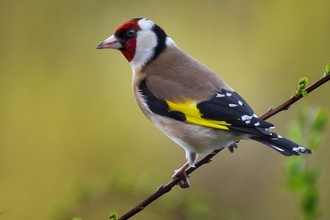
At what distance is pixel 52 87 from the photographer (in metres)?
4.80

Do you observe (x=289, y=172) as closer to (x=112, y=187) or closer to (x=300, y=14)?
(x=112, y=187)

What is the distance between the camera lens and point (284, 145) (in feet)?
6.99

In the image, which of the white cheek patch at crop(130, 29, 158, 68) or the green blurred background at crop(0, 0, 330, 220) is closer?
the white cheek patch at crop(130, 29, 158, 68)

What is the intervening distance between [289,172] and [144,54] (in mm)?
1026

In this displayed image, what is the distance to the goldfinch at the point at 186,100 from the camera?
2.33 m

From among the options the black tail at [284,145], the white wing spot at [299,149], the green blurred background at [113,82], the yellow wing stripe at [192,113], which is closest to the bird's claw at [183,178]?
the yellow wing stripe at [192,113]

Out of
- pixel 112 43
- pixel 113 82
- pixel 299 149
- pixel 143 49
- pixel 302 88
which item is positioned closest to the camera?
pixel 302 88

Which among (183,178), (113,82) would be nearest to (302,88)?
(183,178)

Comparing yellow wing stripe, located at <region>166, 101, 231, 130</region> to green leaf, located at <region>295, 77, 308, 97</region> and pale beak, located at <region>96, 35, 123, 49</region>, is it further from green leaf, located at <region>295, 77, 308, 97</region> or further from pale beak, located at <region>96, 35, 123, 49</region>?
green leaf, located at <region>295, 77, 308, 97</region>

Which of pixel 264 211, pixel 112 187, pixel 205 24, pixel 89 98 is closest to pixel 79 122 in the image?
pixel 89 98

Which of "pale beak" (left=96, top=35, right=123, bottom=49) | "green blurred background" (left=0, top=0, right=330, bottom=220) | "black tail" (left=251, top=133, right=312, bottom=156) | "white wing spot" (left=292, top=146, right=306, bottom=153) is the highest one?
"pale beak" (left=96, top=35, right=123, bottom=49)

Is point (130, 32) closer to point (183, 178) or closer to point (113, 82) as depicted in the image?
point (183, 178)

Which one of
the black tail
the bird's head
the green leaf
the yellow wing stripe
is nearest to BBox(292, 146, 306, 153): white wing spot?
the black tail

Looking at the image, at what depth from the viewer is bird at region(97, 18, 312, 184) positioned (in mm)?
2324
